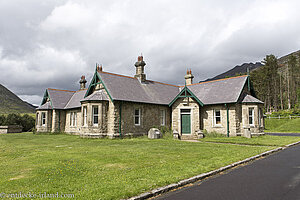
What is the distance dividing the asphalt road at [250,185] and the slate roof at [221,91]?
13.8 meters

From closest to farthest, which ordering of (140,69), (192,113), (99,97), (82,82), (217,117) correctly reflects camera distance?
1. (99,97)
2. (192,113)
3. (217,117)
4. (140,69)
5. (82,82)

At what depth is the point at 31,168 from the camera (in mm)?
7734

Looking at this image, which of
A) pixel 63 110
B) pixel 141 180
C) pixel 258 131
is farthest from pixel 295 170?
pixel 63 110

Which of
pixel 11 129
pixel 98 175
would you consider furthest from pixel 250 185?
pixel 11 129

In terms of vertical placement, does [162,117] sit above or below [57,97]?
below

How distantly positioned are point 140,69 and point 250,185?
21.7 metres

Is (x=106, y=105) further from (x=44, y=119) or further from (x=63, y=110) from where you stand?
(x=44, y=119)

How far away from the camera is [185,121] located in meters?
22.6

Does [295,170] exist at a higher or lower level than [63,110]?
lower

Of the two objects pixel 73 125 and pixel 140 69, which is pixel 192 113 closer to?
pixel 140 69

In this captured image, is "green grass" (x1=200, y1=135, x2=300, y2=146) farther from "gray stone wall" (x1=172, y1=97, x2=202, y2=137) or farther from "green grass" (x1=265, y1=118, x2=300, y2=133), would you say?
"green grass" (x1=265, y1=118, x2=300, y2=133)

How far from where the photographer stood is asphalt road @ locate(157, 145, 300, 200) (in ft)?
17.3

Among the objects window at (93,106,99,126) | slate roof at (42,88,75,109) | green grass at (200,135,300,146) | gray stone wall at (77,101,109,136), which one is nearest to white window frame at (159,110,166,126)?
green grass at (200,135,300,146)

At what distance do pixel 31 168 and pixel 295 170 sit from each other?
388 inches
